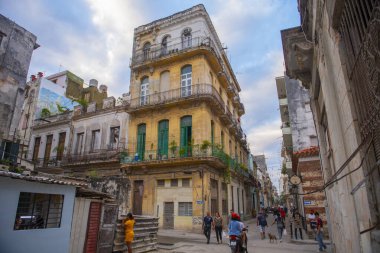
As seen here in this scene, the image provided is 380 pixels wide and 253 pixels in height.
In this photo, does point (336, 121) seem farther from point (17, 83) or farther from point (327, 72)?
point (17, 83)

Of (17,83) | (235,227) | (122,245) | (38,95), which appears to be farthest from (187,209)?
(38,95)

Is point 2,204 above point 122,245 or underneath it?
above

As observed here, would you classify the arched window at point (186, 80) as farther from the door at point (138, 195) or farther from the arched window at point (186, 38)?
the door at point (138, 195)

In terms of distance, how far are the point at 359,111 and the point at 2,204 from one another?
328 inches

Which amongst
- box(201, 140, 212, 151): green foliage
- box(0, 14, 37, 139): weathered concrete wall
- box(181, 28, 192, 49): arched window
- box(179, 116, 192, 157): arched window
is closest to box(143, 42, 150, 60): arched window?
box(181, 28, 192, 49): arched window

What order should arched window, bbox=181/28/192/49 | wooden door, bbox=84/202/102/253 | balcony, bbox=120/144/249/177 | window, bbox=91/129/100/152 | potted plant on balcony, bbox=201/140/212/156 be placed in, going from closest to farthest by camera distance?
wooden door, bbox=84/202/102/253
balcony, bbox=120/144/249/177
potted plant on balcony, bbox=201/140/212/156
arched window, bbox=181/28/192/49
window, bbox=91/129/100/152

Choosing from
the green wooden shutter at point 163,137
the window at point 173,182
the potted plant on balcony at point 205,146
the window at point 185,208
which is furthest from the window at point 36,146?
the potted plant on balcony at point 205,146

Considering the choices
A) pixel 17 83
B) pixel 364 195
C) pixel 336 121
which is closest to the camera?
pixel 364 195

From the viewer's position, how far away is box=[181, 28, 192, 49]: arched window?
23.0 metres

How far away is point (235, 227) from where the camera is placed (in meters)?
8.08

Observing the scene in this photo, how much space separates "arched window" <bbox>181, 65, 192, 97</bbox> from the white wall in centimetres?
1447

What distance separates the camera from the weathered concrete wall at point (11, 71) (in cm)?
1323

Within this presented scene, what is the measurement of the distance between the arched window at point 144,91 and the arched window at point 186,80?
11.3 feet

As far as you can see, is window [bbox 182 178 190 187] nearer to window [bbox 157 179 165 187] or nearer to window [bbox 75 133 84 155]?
window [bbox 157 179 165 187]
